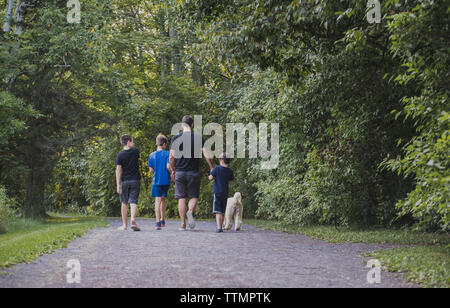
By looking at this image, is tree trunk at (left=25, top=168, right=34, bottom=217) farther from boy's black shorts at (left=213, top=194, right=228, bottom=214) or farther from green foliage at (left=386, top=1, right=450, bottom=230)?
green foliage at (left=386, top=1, right=450, bottom=230)

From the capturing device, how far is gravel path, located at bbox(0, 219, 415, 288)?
5762 mm

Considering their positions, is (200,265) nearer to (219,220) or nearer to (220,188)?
(219,220)

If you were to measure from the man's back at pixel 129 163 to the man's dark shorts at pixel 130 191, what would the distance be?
0.12m

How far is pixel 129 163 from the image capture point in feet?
40.3

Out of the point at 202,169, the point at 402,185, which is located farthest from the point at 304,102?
the point at 202,169

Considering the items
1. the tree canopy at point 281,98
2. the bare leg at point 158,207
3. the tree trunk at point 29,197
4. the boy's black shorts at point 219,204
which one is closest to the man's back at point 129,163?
the bare leg at point 158,207

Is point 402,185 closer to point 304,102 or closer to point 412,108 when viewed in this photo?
point 304,102

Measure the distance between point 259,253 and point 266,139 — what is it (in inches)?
321

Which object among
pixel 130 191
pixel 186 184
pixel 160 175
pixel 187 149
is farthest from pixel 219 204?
pixel 130 191

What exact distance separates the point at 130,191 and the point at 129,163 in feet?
2.15

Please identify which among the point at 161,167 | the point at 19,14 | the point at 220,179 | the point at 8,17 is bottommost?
the point at 220,179

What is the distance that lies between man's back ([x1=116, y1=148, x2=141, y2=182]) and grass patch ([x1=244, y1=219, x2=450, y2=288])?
442 centimetres

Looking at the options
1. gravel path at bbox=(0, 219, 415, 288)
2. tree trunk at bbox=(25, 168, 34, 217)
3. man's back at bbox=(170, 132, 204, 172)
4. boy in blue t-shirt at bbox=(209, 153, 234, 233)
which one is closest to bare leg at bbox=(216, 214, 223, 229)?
boy in blue t-shirt at bbox=(209, 153, 234, 233)

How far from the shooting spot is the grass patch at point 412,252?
20.4 ft
